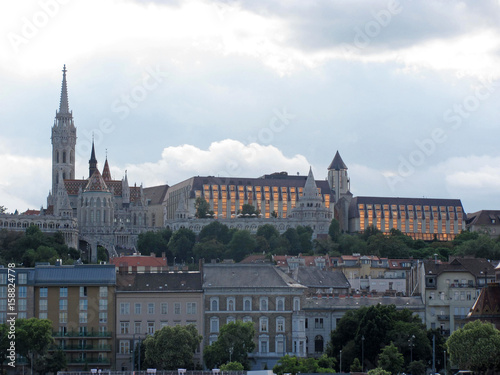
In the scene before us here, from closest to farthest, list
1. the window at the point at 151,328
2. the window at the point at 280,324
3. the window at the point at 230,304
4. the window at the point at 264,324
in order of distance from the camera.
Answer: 1. the window at the point at 151,328
2. the window at the point at 264,324
3. the window at the point at 280,324
4. the window at the point at 230,304

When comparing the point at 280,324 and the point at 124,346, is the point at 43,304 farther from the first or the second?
the point at 280,324

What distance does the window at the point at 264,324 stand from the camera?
121250mm

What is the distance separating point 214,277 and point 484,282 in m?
28.5

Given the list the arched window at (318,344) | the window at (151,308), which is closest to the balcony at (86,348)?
the window at (151,308)

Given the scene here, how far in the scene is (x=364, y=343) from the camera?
374 feet

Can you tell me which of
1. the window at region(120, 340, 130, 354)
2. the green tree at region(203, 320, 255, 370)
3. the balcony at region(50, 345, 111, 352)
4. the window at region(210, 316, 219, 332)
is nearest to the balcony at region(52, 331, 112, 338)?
the balcony at region(50, 345, 111, 352)

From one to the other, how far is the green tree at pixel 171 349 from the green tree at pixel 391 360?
15.1m

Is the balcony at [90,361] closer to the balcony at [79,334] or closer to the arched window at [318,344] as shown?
the balcony at [79,334]

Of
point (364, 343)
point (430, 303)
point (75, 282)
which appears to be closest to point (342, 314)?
point (430, 303)

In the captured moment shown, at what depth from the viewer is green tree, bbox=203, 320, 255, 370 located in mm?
110562

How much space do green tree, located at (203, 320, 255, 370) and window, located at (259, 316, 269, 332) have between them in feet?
26.0

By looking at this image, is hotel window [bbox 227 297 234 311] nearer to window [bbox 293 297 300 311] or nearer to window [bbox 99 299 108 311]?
window [bbox 293 297 300 311]

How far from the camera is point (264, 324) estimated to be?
12144 cm

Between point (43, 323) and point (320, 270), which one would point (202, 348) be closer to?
point (43, 323)
